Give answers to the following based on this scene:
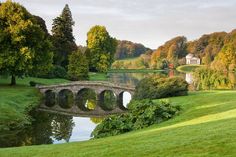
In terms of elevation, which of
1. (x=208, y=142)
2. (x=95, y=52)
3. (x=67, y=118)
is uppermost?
(x=95, y=52)

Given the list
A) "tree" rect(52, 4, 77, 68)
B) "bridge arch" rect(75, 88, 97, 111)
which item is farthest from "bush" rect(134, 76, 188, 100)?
"tree" rect(52, 4, 77, 68)

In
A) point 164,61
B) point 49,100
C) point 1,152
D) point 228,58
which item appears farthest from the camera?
point 164,61

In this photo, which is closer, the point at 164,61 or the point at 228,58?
the point at 228,58

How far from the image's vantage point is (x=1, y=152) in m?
18.2

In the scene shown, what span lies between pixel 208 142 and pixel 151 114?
1408 centimetres

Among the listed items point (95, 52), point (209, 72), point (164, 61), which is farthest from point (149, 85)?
point (164, 61)

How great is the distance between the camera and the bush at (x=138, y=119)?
90.5 ft

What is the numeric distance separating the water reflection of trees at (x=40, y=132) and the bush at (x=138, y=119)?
5275 mm

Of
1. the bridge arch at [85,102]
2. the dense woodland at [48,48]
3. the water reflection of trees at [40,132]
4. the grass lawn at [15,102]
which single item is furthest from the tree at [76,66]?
the water reflection of trees at [40,132]

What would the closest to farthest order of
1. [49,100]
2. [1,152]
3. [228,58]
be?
1. [1,152]
2. [49,100]
3. [228,58]

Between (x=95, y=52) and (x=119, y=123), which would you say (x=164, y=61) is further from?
(x=119, y=123)

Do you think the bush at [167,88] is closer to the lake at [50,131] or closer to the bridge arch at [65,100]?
the lake at [50,131]

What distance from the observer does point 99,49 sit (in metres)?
106

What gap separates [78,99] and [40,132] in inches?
1182
